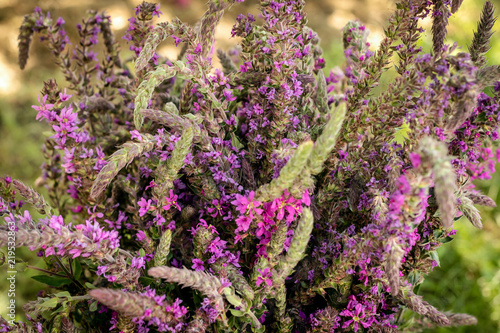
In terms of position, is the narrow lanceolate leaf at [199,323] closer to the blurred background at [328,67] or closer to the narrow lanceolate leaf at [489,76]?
the blurred background at [328,67]

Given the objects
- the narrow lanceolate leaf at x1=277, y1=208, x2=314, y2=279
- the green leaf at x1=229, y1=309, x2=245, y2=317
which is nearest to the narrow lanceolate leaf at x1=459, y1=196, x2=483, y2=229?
the narrow lanceolate leaf at x1=277, y1=208, x2=314, y2=279

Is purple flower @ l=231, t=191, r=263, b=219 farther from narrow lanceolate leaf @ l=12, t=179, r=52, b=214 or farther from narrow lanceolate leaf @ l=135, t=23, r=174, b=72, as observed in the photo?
narrow lanceolate leaf @ l=12, t=179, r=52, b=214

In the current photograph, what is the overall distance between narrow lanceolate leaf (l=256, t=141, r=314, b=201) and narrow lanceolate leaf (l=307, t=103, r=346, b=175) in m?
0.01

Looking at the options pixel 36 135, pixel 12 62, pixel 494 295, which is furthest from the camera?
pixel 12 62

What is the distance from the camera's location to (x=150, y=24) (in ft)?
2.79

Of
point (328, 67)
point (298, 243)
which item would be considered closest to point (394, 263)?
point (298, 243)

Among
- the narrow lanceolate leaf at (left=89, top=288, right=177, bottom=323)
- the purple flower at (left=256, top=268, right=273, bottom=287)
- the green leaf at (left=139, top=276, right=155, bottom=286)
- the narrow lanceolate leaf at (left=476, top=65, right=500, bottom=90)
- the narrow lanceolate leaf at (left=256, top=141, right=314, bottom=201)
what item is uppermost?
the narrow lanceolate leaf at (left=476, top=65, right=500, bottom=90)

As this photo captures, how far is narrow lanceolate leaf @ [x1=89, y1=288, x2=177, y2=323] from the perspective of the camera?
53 centimetres

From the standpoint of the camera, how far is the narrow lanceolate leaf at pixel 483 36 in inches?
27.6

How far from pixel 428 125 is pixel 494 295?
1.42 metres

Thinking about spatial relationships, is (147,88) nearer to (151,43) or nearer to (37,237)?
(151,43)

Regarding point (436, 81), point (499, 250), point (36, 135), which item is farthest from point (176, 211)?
point (36, 135)

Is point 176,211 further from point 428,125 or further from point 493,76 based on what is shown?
point 493,76

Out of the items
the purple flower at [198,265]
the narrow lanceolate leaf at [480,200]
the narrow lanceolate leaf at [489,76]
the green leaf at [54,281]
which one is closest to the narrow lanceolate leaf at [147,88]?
the purple flower at [198,265]
